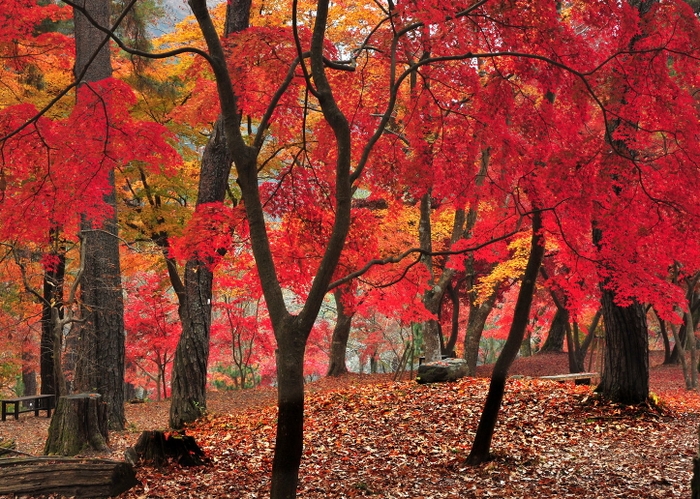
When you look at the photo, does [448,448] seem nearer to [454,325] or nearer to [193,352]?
[193,352]

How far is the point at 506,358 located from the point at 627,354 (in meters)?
3.04

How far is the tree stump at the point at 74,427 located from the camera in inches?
322

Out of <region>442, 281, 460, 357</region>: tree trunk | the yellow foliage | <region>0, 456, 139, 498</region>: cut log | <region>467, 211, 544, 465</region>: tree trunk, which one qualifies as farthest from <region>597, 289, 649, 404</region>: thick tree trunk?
<region>442, 281, 460, 357</region>: tree trunk

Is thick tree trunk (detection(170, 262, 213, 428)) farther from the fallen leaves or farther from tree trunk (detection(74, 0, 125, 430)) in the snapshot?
tree trunk (detection(74, 0, 125, 430))

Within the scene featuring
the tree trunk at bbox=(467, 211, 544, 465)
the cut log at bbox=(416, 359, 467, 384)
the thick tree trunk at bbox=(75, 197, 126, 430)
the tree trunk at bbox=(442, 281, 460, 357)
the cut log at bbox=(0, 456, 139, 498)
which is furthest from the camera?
the tree trunk at bbox=(442, 281, 460, 357)

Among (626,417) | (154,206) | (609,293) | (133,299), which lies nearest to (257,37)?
(609,293)

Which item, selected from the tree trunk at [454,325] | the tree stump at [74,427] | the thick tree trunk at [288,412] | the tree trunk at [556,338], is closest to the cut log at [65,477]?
the thick tree trunk at [288,412]

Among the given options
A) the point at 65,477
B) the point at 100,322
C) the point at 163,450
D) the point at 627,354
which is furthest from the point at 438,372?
the point at 65,477

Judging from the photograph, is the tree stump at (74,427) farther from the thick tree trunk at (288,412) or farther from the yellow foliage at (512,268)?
the yellow foliage at (512,268)

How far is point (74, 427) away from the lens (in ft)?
27.2

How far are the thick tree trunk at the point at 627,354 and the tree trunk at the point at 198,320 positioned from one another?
6.10m

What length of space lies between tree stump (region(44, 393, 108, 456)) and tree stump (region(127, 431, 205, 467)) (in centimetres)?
207

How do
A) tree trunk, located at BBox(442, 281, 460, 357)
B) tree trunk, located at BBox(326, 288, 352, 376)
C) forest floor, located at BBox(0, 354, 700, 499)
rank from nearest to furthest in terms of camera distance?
1. forest floor, located at BBox(0, 354, 700, 499)
2. tree trunk, located at BBox(442, 281, 460, 357)
3. tree trunk, located at BBox(326, 288, 352, 376)

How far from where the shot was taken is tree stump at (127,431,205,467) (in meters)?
6.53
